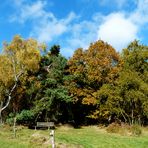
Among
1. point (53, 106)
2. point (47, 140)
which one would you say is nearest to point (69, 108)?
point (53, 106)

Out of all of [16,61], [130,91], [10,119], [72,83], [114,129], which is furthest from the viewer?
[72,83]

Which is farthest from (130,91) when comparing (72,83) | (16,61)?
(16,61)

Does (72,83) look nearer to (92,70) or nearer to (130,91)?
(92,70)

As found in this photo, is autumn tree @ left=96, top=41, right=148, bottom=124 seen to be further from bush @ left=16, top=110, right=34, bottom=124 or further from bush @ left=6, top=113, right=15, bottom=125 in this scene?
bush @ left=6, top=113, right=15, bottom=125

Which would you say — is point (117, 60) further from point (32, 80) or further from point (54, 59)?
point (32, 80)

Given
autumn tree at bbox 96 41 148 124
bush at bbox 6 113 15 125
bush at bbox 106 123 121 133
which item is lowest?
bush at bbox 106 123 121 133

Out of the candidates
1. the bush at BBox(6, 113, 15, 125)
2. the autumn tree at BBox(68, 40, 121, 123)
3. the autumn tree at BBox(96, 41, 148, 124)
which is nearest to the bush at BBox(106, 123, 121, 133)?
the autumn tree at BBox(96, 41, 148, 124)

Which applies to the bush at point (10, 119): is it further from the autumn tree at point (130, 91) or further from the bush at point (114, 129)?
the bush at point (114, 129)

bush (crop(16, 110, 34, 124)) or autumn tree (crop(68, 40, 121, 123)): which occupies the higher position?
autumn tree (crop(68, 40, 121, 123))

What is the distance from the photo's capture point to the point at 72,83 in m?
38.1

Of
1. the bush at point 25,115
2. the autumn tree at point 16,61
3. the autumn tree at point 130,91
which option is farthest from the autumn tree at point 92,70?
the bush at point 25,115

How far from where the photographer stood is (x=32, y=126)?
35.0 metres

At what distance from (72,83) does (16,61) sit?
7.22 m

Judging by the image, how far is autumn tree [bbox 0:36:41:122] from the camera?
35125mm
